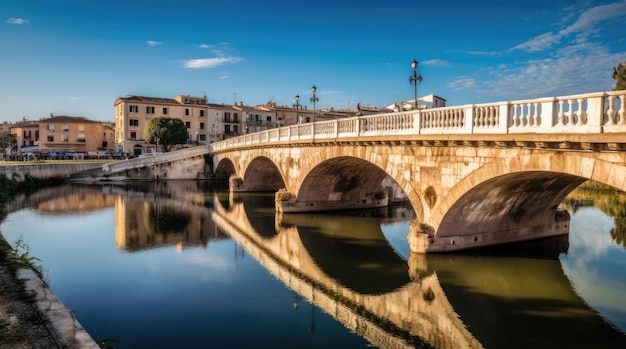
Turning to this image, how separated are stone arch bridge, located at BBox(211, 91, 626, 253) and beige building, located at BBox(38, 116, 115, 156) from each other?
5914 centimetres

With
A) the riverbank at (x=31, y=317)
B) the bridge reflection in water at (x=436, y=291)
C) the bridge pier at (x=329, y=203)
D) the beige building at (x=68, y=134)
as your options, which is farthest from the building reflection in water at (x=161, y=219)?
the beige building at (x=68, y=134)

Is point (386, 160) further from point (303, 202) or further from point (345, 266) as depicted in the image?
point (303, 202)

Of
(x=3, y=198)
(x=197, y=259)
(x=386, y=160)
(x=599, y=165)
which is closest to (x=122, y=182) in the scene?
(x=3, y=198)

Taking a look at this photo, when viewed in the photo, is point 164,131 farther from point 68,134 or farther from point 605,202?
point 605,202

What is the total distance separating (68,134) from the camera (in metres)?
73.6

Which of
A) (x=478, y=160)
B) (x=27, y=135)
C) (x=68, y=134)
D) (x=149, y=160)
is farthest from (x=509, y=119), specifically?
(x=27, y=135)

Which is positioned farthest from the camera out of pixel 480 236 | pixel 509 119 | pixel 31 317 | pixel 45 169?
pixel 45 169

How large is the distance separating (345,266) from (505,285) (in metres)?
5.44

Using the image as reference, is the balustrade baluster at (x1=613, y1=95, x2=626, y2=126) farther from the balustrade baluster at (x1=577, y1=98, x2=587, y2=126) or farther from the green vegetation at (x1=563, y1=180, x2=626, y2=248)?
the green vegetation at (x1=563, y1=180, x2=626, y2=248)

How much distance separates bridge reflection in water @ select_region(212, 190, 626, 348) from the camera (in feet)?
35.2

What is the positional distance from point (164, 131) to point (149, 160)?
472 inches

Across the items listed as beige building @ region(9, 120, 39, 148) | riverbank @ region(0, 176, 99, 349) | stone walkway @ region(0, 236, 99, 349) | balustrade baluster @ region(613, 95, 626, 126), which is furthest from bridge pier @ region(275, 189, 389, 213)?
beige building @ region(9, 120, 39, 148)

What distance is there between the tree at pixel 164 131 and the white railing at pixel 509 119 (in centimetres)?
4677

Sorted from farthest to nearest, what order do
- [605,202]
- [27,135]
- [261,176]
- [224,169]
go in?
1. [27,135]
2. [224,169]
3. [261,176]
4. [605,202]
